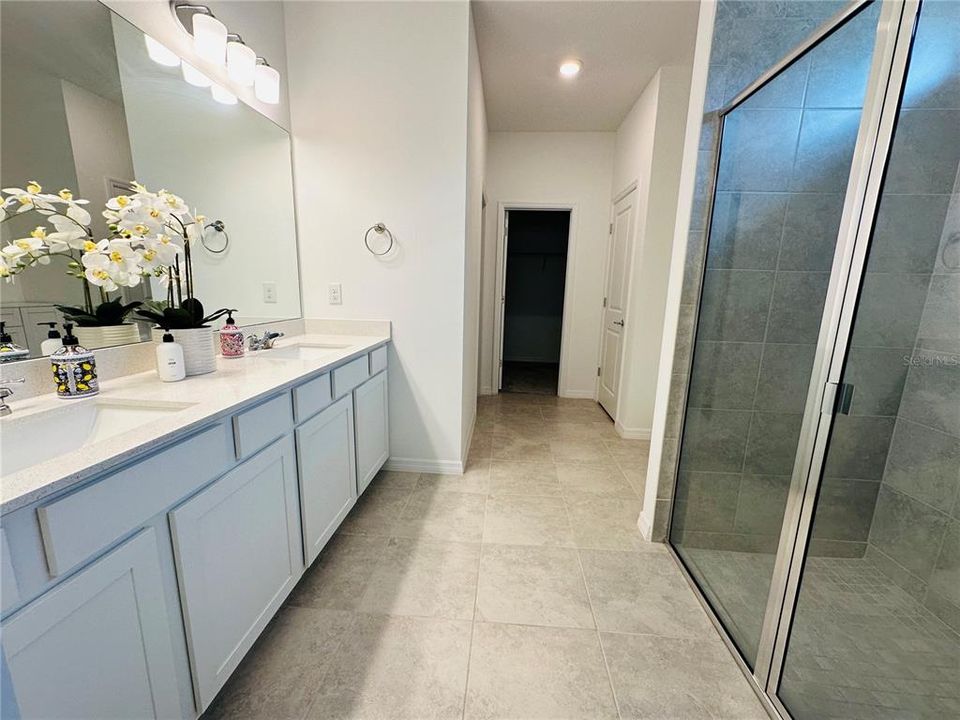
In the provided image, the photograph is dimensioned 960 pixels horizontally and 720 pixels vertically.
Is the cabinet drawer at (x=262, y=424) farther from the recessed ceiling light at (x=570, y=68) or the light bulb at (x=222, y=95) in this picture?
the recessed ceiling light at (x=570, y=68)

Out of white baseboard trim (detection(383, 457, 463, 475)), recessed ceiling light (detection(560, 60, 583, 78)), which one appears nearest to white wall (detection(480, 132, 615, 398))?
recessed ceiling light (detection(560, 60, 583, 78))

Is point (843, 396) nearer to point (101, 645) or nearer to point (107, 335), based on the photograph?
point (101, 645)

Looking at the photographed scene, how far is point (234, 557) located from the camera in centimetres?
105

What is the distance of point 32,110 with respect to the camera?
3.39 feet

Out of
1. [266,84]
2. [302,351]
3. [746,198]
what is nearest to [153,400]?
[302,351]

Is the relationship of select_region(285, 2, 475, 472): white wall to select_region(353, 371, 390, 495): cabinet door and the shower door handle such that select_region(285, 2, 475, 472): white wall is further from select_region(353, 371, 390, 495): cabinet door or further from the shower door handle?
the shower door handle

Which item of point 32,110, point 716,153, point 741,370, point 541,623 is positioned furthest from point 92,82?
point 741,370

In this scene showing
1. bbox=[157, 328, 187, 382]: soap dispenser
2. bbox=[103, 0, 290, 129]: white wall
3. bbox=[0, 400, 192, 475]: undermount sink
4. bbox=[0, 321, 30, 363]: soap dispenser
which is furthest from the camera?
bbox=[103, 0, 290, 129]: white wall

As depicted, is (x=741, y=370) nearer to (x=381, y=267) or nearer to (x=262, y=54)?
(x=381, y=267)

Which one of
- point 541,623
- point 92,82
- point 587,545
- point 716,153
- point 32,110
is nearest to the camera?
point 32,110

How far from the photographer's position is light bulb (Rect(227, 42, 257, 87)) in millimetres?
1609

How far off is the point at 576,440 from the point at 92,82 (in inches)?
122

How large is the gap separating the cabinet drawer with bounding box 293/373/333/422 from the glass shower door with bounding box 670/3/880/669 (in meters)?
1.58

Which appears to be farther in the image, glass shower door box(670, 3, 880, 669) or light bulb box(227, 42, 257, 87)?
light bulb box(227, 42, 257, 87)
